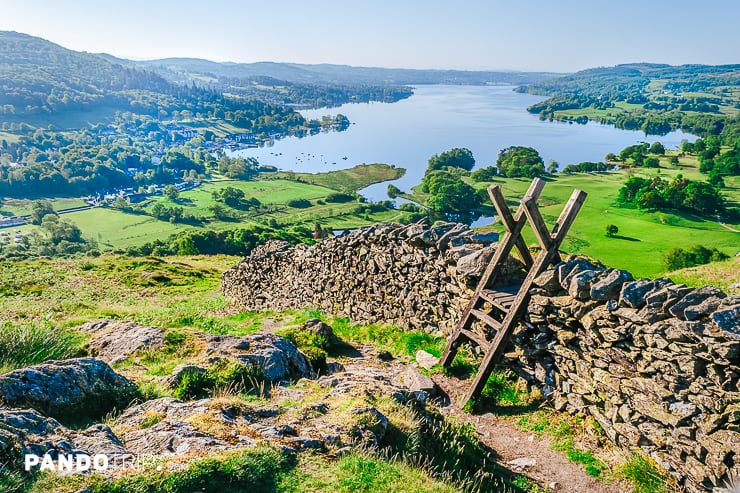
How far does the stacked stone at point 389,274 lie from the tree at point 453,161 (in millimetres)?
126506

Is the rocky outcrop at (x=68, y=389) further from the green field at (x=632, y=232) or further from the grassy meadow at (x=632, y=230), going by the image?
the green field at (x=632, y=232)

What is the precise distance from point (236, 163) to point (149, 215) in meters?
60.3

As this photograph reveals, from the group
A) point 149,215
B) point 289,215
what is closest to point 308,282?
point 289,215

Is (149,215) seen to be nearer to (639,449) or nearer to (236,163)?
(236,163)

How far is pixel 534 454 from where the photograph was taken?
7.03 m

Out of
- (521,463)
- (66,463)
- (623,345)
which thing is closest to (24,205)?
(66,463)

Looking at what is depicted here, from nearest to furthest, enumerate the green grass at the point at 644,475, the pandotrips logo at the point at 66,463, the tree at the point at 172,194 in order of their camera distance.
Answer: the pandotrips logo at the point at 66,463
the green grass at the point at 644,475
the tree at the point at 172,194

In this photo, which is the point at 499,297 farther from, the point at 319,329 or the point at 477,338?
the point at 319,329

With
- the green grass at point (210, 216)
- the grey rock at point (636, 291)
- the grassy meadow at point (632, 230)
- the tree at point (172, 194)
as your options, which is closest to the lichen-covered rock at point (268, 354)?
the grey rock at point (636, 291)

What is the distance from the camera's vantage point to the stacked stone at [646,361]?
17.9 feet

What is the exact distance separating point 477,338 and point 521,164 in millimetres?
123760

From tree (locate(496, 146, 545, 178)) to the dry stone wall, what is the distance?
4432 inches

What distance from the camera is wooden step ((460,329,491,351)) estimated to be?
29.1 feet

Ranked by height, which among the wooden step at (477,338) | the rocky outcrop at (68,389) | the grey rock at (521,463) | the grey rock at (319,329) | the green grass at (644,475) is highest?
the rocky outcrop at (68,389)
